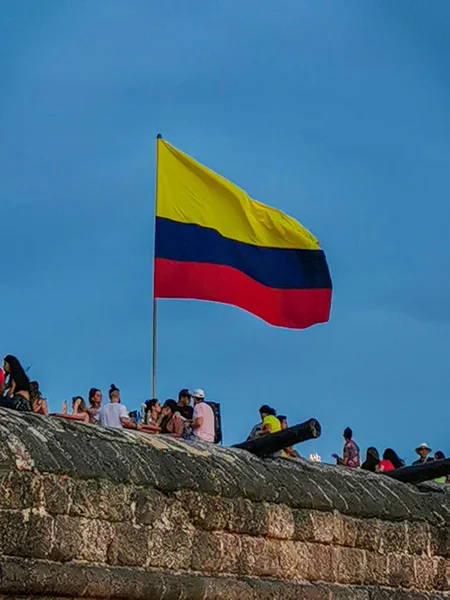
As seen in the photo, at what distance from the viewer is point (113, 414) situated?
1395 centimetres

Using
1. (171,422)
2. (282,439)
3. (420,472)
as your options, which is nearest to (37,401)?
(171,422)

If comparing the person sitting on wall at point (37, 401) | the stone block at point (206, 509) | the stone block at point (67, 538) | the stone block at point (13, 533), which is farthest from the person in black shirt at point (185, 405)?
the stone block at point (13, 533)

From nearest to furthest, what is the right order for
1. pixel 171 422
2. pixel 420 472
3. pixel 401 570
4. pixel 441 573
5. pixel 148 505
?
pixel 148 505
pixel 401 570
pixel 441 573
pixel 420 472
pixel 171 422

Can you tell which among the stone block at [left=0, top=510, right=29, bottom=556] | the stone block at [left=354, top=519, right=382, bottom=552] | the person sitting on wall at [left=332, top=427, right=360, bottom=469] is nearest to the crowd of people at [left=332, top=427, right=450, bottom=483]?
the person sitting on wall at [left=332, top=427, right=360, bottom=469]

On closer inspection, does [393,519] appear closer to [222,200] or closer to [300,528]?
[300,528]

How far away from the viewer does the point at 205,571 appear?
10359 millimetres

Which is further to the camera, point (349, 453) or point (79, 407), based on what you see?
point (349, 453)

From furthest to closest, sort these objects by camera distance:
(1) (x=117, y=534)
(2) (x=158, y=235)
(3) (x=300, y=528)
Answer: (2) (x=158, y=235), (3) (x=300, y=528), (1) (x=117, y=534)

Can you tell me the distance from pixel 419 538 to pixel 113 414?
3.44 meters

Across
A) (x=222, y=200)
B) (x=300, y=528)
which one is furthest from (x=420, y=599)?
(x=222, y=200)

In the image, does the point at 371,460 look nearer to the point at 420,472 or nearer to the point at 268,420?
the point at 268,420

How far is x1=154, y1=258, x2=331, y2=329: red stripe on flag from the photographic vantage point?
14.9 meters

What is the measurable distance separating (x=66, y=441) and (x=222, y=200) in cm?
680

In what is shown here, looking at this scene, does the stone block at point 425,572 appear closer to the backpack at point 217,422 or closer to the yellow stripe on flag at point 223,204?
the backpack at point 217,422
